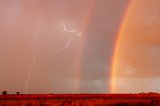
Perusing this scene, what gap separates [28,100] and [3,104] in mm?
3304

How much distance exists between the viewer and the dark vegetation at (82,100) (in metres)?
45.4

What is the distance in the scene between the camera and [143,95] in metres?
46.8

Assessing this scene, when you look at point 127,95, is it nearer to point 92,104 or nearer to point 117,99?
point 117,99

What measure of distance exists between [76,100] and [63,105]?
180 cm

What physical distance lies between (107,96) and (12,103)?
40.8ft

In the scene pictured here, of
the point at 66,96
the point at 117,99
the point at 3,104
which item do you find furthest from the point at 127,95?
the point at 3,104

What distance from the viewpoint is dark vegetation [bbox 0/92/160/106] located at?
A: 45375 mm

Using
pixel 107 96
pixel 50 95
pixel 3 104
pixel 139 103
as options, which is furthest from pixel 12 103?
pixel 139 103

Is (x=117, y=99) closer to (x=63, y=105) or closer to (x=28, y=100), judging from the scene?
(x=63, y=105)

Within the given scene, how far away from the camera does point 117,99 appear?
4566cm

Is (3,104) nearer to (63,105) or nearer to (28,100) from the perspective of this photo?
(28,100)

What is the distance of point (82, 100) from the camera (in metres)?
45.9

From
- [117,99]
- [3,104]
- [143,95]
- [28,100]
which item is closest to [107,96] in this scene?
[117,99]

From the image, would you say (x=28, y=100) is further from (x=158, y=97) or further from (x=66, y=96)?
(x=158, y=97)
